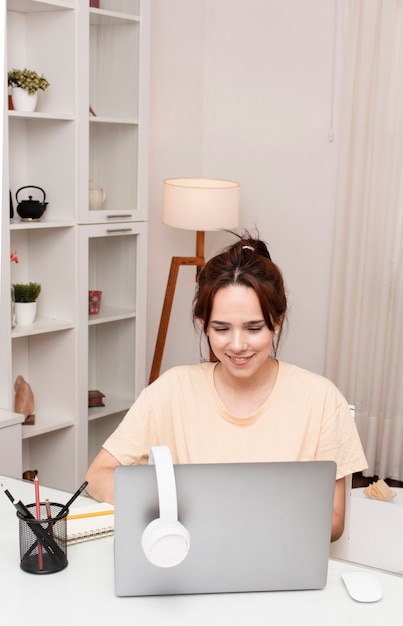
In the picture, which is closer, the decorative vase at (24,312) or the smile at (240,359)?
the smile at (240,359)

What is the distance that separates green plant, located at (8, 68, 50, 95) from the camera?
310 cm

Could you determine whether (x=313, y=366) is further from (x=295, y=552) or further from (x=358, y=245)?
(x=295, y=552)

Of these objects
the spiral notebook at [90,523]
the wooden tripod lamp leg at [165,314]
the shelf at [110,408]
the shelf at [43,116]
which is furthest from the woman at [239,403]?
the wooden tripod lamp leg at [165,314]

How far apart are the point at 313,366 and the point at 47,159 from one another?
170cm

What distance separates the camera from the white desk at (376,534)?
2.16m

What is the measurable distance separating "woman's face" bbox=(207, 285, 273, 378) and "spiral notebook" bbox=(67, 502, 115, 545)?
41 centimetres

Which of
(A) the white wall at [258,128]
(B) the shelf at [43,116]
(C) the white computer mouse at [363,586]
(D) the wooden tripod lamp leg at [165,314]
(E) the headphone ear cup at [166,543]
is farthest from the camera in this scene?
(A) the white wall at [258,128]

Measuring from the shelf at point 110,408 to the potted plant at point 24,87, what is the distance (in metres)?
1.29

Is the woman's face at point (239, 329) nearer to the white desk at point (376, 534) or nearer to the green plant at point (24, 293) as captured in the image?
the white desk at point (376, 534)

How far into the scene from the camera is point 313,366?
→ 13.6 feet

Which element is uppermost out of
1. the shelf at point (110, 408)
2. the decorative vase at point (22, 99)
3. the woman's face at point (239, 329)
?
the decorative vase at point (22, 99)

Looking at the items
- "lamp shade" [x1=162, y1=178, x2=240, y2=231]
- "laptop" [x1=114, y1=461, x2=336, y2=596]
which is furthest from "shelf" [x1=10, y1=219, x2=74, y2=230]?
"laptop" [x1=114, y1=461, x2=336, y2=596]

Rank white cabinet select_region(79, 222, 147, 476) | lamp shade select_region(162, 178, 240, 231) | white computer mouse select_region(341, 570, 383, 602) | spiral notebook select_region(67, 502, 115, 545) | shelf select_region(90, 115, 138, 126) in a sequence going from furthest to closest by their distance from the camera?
lamp shade select_region(162, 178, 240, 231) < white cabinet select_region(79, 222, 147, 476) < shelf select_region(90, 115, 138, 126) < spiral notebook select_region(67, 502, 115, 545) < white computer mouse select_region(341, 570, 383, 602)

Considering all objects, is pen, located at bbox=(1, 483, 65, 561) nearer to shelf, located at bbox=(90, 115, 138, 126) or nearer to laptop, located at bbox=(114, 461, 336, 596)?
laptop, located at bbox=(114, 461, 336, 596)
